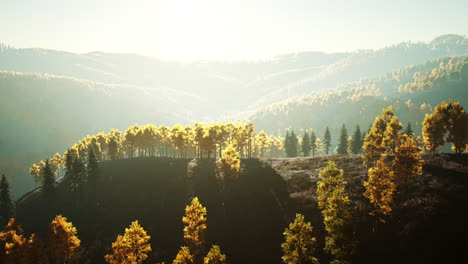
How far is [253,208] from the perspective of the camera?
57250mm

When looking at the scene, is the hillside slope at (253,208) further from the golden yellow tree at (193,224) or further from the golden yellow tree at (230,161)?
the golden yellow tree at (193,224)

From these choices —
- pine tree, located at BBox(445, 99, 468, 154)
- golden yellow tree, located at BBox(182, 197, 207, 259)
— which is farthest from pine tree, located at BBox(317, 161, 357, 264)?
pine tree, located at BBox(445, 99, 468, 154)

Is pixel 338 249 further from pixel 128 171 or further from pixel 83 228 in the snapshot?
pixel 128 171

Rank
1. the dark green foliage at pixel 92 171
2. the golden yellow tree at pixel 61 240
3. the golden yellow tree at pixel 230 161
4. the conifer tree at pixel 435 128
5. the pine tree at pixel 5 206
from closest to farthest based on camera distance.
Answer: the golden yellow tree at pixel 61 240 → the conifer tree at pixel 435 128 → the pine tree at pixel 5 206 → the golden yellow tree at pixel 230 161 → the dark green foliage at pixel 92 171

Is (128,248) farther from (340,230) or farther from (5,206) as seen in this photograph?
(5,206)

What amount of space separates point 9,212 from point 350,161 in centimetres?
8606

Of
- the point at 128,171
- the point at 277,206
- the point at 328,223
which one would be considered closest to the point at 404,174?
the point at 328,223

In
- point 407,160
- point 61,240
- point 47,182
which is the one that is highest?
point 407,160

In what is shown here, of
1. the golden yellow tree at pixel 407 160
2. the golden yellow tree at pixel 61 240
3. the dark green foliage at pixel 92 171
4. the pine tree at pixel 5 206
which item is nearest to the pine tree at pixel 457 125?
the golden yellow tree at pixel 407 160

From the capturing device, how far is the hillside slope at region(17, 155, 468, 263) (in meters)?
39.2

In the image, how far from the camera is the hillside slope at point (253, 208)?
39219mm

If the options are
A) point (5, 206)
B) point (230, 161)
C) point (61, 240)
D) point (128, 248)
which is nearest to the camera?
point (128, 248)

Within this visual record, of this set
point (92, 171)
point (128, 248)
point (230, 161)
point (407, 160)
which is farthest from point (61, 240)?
point (407, 160)

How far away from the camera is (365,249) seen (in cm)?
3978
